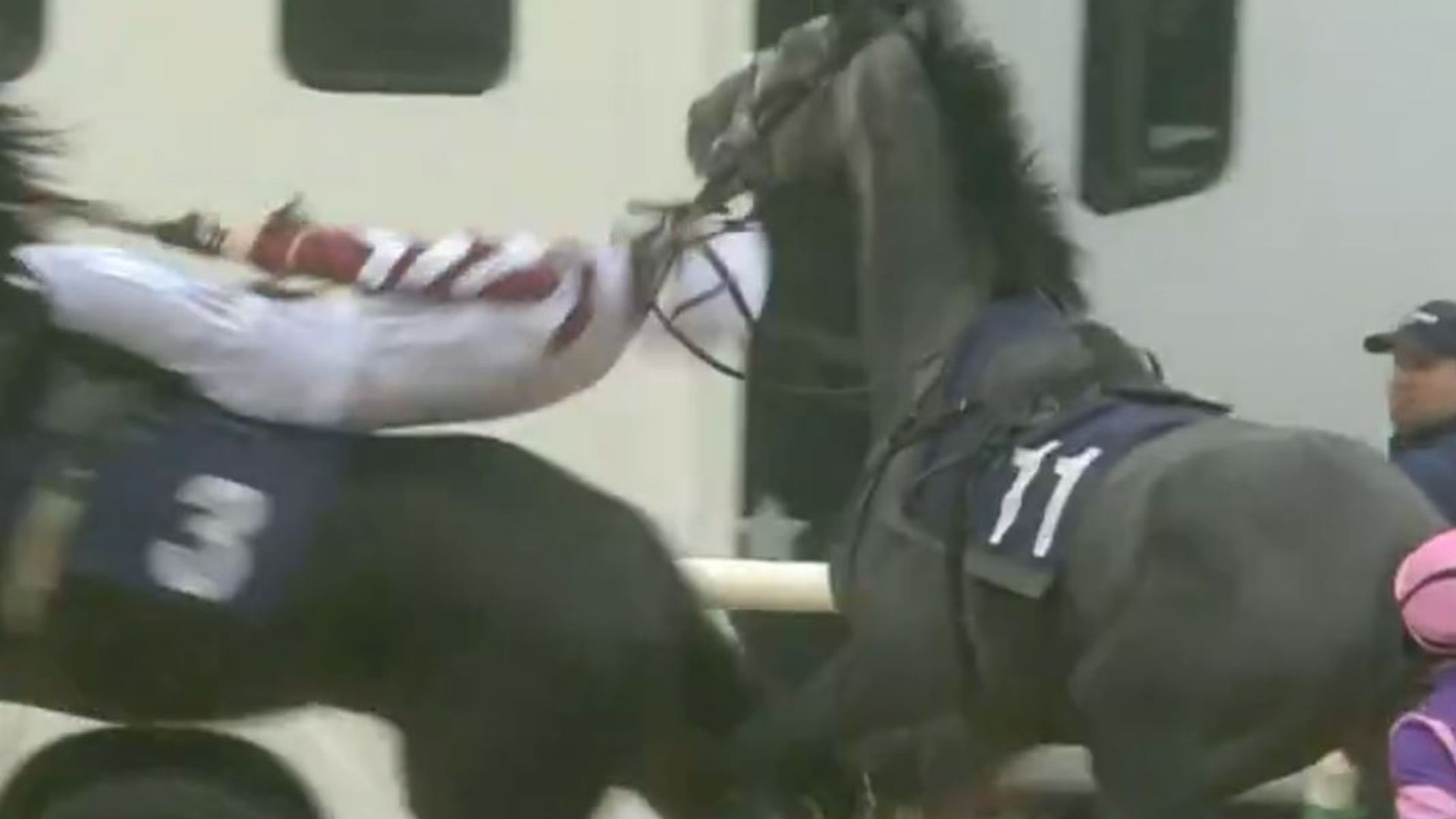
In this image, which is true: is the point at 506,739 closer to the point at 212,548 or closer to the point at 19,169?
the point at 212,548

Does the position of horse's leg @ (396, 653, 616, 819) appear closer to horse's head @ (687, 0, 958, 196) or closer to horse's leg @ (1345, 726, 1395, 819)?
horse's leg @ (1345, 726, 1395, 819)

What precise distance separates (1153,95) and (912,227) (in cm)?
79

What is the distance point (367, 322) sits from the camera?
3939 millimetres

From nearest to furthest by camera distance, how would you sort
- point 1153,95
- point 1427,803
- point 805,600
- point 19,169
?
point 19,169 → point 1427,803 → point 805,600 → point 1153,95

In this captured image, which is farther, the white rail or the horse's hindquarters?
the white rail

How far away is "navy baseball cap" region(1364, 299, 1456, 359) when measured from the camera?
17.6 feet

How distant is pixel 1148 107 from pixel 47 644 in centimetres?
251

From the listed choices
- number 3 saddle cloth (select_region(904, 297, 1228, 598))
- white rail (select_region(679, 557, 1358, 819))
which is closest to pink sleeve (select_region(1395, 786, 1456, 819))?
number 3 saddle cloth (select_region(904, 297, 1228, 598))

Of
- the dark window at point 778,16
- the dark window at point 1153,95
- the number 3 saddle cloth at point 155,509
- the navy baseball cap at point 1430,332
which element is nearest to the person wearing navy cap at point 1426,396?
the navy baseball cap at point 1430,332

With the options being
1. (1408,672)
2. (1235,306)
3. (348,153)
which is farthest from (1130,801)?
(348,153)

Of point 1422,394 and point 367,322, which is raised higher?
point 367,322

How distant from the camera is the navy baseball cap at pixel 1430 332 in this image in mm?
5363

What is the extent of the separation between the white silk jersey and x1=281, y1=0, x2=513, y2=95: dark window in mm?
1357

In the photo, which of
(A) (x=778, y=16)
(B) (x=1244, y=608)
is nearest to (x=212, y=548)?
(B) (x=1244, y=608)
